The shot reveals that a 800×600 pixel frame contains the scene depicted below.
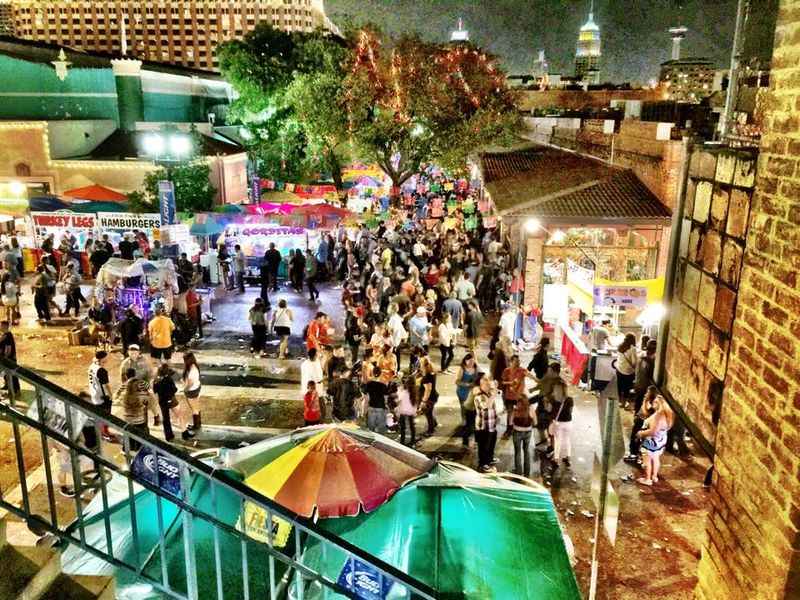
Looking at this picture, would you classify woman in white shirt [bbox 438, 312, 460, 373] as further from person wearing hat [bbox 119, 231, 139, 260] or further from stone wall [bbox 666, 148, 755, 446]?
person wearing hat [bbox 119, 231, 139, 260]

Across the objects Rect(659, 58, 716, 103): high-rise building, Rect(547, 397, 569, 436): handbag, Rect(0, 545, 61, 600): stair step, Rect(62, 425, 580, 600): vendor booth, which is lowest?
Rect(547, 397, 569, 436): handbag

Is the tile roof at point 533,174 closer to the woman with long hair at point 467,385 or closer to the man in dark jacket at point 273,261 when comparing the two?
the man in dark jacket at point 273,261

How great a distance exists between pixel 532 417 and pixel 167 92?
3114 cm

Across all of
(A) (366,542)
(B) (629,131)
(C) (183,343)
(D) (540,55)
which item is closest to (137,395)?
(A) (366,542)

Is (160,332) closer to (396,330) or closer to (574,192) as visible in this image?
(396,330)

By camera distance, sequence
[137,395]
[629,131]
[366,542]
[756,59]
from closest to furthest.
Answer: [756,59], [366,542], [137,395], [629,131]

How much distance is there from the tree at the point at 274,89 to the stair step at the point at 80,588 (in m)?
32.3

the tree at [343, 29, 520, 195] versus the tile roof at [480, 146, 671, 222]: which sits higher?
the tree at [343, 29, 520, 195]

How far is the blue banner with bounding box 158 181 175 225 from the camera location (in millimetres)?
18781

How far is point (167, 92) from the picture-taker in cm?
Answer: 3412

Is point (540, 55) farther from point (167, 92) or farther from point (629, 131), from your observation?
point (629, 131)

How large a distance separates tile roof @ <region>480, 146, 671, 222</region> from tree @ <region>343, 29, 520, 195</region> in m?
5.87

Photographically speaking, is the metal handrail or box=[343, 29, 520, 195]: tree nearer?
the metal handrail

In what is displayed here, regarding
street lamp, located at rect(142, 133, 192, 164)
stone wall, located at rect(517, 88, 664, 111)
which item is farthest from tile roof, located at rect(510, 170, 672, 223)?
stone wall, located at rect(517, 88, 664, 111)
